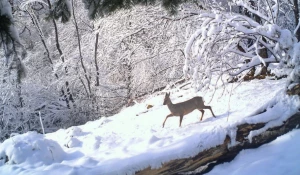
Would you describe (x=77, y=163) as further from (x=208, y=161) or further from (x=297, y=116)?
(x=297, y=116)

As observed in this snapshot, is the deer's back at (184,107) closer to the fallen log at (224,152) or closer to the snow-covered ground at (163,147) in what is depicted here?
the snow-covered ground at (163,147)

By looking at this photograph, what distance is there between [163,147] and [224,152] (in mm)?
884

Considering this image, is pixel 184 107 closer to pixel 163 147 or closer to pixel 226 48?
pixel 226 48

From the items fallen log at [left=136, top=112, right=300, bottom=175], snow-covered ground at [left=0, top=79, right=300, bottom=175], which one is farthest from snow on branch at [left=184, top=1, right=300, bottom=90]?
fallen log at [left=136, top=112, right=300, bottom=175]

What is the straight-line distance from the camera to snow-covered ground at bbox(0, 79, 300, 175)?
460 cm

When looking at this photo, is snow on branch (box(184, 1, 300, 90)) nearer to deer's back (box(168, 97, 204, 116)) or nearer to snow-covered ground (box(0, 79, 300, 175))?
deer's back (box(168, 97, 204, 116))

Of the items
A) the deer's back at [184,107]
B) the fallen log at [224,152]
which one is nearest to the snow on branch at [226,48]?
the deer's back at [184,107]

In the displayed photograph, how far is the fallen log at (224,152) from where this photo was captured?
4664mm

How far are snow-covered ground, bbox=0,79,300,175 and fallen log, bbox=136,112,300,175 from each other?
2.7 inches

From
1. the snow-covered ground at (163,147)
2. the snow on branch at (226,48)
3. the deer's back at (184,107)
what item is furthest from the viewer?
the deer's back at (184,107)

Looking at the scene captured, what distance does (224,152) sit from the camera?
16.4 ft

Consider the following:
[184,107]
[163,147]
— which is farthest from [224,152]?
[184,107]

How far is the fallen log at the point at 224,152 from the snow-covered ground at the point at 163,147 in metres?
0.07

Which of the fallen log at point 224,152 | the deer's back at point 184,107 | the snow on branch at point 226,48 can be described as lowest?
the fallen log at point 224,152
